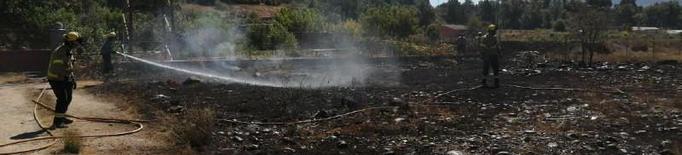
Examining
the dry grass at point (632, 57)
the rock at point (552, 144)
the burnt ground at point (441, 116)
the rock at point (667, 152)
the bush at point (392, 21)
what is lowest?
the dry grass at point (632, 57)

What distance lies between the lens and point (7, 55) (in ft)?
65.9

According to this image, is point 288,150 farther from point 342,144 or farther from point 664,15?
point 664,15

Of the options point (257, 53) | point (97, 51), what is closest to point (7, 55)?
point (97, 51)

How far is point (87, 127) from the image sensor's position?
392 inches

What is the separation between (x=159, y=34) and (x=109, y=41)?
10594mm

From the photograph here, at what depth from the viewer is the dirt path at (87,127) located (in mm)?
8492

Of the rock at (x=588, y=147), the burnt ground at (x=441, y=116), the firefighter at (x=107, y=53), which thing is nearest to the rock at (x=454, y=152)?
the burnt ground at (x=441, y=116)

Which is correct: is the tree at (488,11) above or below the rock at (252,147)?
above

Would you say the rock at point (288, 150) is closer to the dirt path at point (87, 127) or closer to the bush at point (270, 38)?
the dirt path at point (87, 127)

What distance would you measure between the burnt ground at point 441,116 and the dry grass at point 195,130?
0.55ft

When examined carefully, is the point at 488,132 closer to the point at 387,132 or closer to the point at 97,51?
the point at 387,132

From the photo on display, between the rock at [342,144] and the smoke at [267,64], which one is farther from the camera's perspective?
the smoke at [267,64]

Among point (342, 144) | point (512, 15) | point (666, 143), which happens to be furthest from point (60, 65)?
point (512, 15)

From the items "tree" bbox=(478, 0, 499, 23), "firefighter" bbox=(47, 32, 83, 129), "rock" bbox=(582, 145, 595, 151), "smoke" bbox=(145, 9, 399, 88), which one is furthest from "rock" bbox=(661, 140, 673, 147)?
"tree" bbox=(478, 0, 499, 23)
